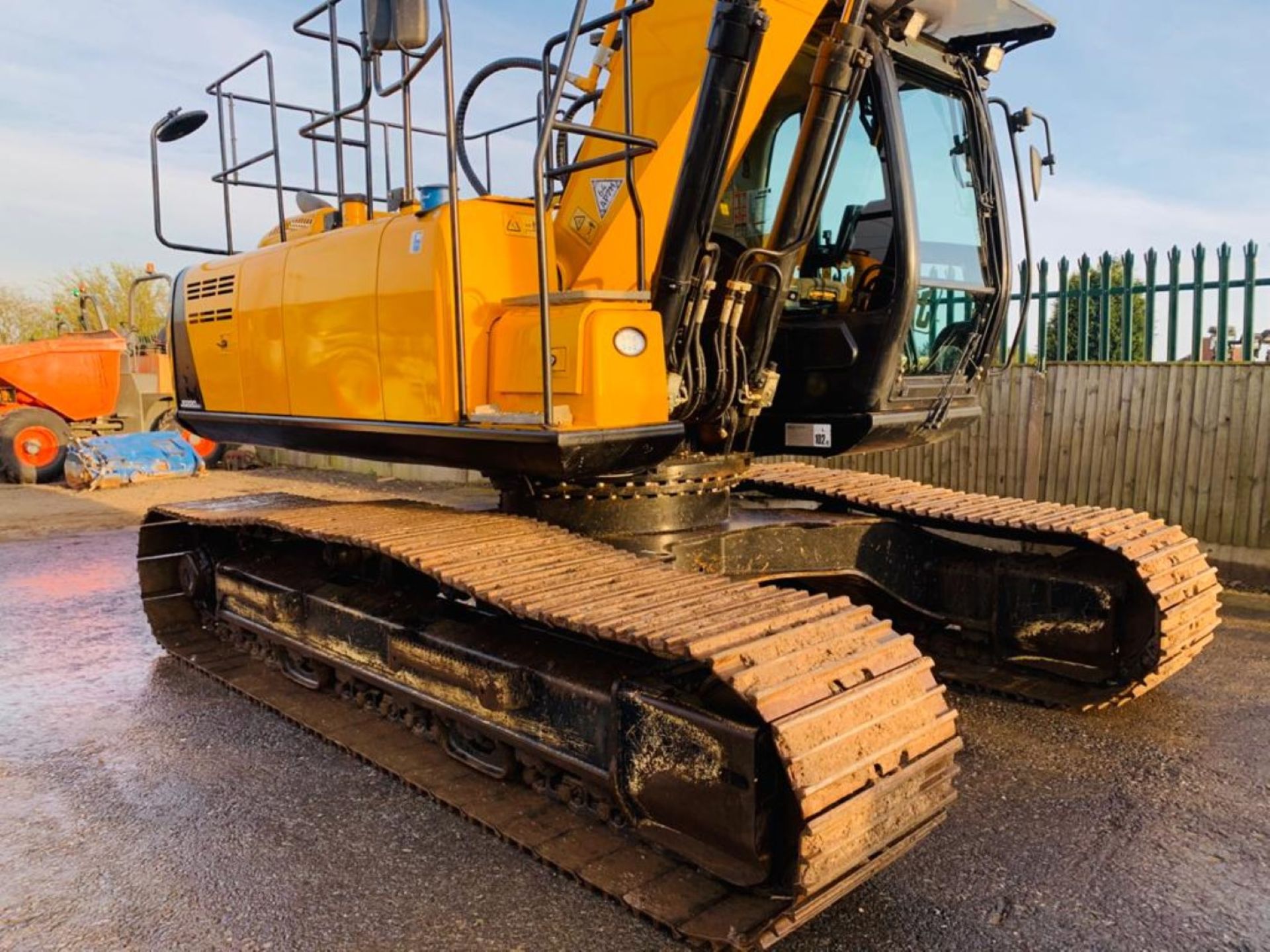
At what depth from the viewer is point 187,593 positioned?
223 inches

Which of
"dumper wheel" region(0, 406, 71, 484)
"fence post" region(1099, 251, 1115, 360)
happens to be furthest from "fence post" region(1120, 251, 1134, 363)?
"dumper wheel" region(0, 406, 71, 484)

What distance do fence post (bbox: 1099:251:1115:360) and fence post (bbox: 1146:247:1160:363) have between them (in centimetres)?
27

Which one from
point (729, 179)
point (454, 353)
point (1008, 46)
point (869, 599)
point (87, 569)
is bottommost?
point (87, 569)

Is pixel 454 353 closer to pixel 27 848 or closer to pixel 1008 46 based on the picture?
pixel 27 848

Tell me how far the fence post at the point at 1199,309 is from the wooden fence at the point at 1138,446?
30 centimetres

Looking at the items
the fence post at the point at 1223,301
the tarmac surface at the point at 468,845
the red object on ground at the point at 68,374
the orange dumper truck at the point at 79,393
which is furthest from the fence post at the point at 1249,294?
the red object on ground at the point at 68,374

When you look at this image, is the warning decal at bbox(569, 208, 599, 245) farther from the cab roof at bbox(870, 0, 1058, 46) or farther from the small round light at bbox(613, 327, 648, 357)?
the cab roof at bbox(870, 0, 1058, 46)

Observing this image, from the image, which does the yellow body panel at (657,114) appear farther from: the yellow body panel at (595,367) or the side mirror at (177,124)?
the side mirror at (177,124)

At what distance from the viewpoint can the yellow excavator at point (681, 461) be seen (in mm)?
2658

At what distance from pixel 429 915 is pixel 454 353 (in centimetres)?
187

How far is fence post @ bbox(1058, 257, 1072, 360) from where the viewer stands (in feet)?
24.9

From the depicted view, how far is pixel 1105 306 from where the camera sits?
7.43 meters

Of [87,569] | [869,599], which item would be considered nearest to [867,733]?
[869,599]

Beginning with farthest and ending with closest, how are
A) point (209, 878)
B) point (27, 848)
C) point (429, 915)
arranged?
1. point (27, 848)
2. point (209, 878)
3. point (429, 915)
